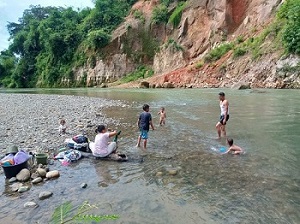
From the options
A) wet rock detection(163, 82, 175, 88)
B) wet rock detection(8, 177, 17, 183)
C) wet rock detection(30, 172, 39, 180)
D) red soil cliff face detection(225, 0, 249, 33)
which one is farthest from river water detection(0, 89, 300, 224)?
red soil cliff face detection(225, 0, 249, 33)

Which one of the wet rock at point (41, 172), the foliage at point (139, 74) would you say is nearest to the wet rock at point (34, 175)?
the wet rock at point (41, 172)

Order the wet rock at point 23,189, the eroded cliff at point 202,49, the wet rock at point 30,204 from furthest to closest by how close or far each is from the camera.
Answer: the eroded cliff at point 202,49 → the wet rock at point 23,189 → the wet rock at point 30,204

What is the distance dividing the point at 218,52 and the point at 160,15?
64.7 feet

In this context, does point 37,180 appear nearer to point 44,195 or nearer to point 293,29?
point 44,195

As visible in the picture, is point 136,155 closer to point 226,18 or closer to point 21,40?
point 226,18

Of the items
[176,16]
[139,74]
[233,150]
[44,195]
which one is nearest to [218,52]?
[176,16]

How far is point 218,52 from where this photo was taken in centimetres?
4244

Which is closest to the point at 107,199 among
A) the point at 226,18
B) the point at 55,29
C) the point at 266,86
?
the point at 266,86

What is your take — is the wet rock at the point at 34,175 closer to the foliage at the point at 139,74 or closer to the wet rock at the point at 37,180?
the wet rock at the point at 37,180

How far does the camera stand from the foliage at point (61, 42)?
2510 inches

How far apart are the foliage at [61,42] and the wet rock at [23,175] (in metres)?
54.9

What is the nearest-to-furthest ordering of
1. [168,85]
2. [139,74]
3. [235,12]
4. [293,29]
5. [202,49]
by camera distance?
[293,29]
[168,85]
[235,12]
[202,49]
[139,74]

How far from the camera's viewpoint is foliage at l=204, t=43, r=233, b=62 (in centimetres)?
4194

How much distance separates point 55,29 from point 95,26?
12.2 metres
